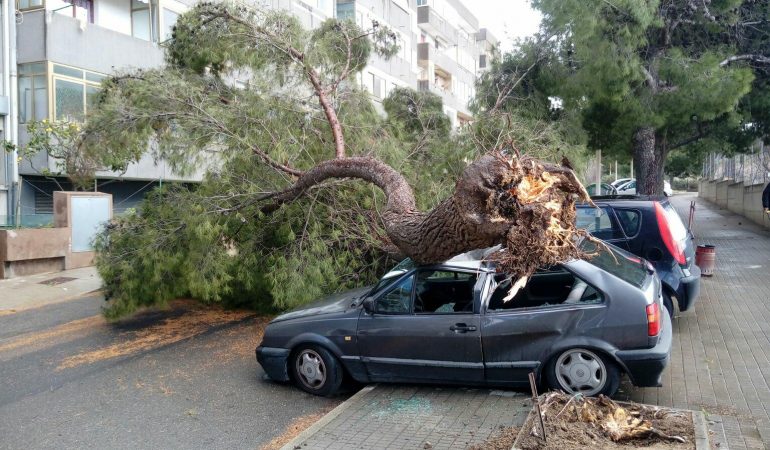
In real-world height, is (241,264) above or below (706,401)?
above

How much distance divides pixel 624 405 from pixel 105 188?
62.5 ft

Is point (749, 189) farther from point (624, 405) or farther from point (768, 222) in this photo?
point (624, 405)

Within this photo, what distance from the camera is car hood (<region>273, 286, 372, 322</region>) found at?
20.8ft

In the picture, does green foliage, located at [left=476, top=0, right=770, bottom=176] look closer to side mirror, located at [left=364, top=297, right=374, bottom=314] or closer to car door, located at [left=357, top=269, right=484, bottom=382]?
car door, located at [left=357, top=269, right=484, bottom=382]

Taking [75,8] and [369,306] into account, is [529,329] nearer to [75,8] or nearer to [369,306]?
[369,306]

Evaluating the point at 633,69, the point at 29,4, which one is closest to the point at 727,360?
the point at 633,69

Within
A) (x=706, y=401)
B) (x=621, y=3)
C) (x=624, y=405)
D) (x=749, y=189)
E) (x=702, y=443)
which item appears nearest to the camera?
(x=702, y=443)

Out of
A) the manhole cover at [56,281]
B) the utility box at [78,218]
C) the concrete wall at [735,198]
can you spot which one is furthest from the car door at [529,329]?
the concrete wall at [735,198]

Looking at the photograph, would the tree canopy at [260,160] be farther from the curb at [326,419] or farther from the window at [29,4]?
the window at [29,4]

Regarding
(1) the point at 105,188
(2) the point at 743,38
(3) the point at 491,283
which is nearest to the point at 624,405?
(3) the point at 491,283

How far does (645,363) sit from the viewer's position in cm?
529

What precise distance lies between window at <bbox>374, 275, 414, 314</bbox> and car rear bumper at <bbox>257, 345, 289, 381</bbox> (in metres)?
1.05

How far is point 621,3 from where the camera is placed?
41.0 ft

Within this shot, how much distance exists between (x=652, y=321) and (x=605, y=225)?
3.43 meters
